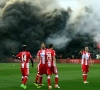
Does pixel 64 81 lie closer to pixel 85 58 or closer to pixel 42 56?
pixel 85 58

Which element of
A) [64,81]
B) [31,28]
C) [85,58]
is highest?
[31,28]

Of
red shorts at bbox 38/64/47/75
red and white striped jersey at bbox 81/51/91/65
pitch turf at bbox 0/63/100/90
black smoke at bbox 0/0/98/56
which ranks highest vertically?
black smoke at bbox 0/0/98/56

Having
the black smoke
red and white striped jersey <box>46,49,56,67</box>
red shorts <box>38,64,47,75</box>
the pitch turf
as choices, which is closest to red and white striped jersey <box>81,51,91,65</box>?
the pitch turf

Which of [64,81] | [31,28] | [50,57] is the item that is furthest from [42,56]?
[31,28]

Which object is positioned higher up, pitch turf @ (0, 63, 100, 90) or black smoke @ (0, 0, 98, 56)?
black smoke @ (0, 0, 98, 56)

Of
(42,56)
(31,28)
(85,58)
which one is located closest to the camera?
(42,56)

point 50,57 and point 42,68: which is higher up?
point 50,57

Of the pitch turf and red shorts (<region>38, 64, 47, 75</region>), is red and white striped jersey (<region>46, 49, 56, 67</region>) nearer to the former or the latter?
red shorts (<region>38, 64, 47, 75</region>)

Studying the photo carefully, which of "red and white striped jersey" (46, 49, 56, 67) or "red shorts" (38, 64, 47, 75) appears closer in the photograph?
"red and white striped jersey" (46, 49, 56, 67)

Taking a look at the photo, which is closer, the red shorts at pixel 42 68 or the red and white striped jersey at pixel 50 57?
the red and white striped jersey at pixel 50 57

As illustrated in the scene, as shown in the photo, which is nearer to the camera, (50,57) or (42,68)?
(50,57)

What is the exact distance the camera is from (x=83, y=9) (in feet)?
271

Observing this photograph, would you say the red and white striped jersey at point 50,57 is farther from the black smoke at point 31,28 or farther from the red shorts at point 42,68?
the black smoke at point 31,28

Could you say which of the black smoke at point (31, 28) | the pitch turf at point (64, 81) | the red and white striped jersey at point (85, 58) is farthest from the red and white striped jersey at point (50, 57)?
the black smoke at point (31, 28)
